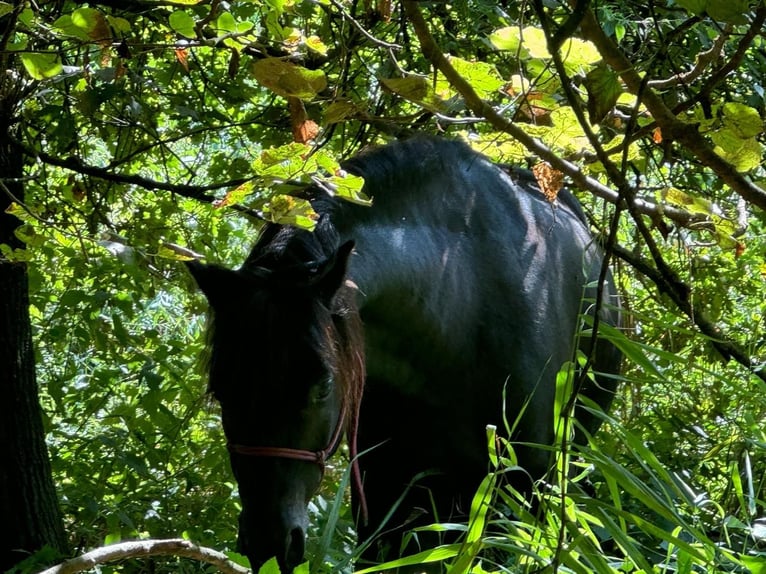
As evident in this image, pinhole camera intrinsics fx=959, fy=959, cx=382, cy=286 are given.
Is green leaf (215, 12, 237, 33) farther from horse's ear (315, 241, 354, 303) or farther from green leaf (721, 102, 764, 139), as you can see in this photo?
green leaf (721, 102, 764, 139)

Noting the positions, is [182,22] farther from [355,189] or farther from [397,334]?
[397,334]

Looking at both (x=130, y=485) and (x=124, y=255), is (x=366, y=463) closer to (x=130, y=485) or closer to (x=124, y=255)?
(x=130, y=485)

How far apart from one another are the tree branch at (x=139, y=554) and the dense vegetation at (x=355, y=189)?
23 cm

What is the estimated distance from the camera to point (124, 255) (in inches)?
70.6

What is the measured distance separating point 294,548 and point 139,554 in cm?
46

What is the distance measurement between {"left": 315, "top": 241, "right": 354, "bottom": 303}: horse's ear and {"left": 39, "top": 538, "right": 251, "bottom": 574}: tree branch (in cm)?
65

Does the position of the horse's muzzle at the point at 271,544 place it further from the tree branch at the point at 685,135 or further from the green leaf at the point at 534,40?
the tree branch at the point at 685,135

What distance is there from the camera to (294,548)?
2.19m

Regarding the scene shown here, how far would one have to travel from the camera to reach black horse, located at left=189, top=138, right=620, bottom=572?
220 cm

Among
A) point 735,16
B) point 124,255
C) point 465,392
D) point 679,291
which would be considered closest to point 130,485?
point 465,392

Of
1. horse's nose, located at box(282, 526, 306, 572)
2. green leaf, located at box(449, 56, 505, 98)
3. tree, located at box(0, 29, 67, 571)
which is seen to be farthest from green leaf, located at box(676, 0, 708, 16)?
tree, located at box(0, 29, 67, 571)

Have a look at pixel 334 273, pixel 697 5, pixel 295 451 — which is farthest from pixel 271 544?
pixel 697 5

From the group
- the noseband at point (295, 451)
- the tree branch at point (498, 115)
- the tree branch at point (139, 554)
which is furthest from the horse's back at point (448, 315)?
the tree branch at point (498, 115)

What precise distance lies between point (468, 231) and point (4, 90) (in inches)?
55.4
